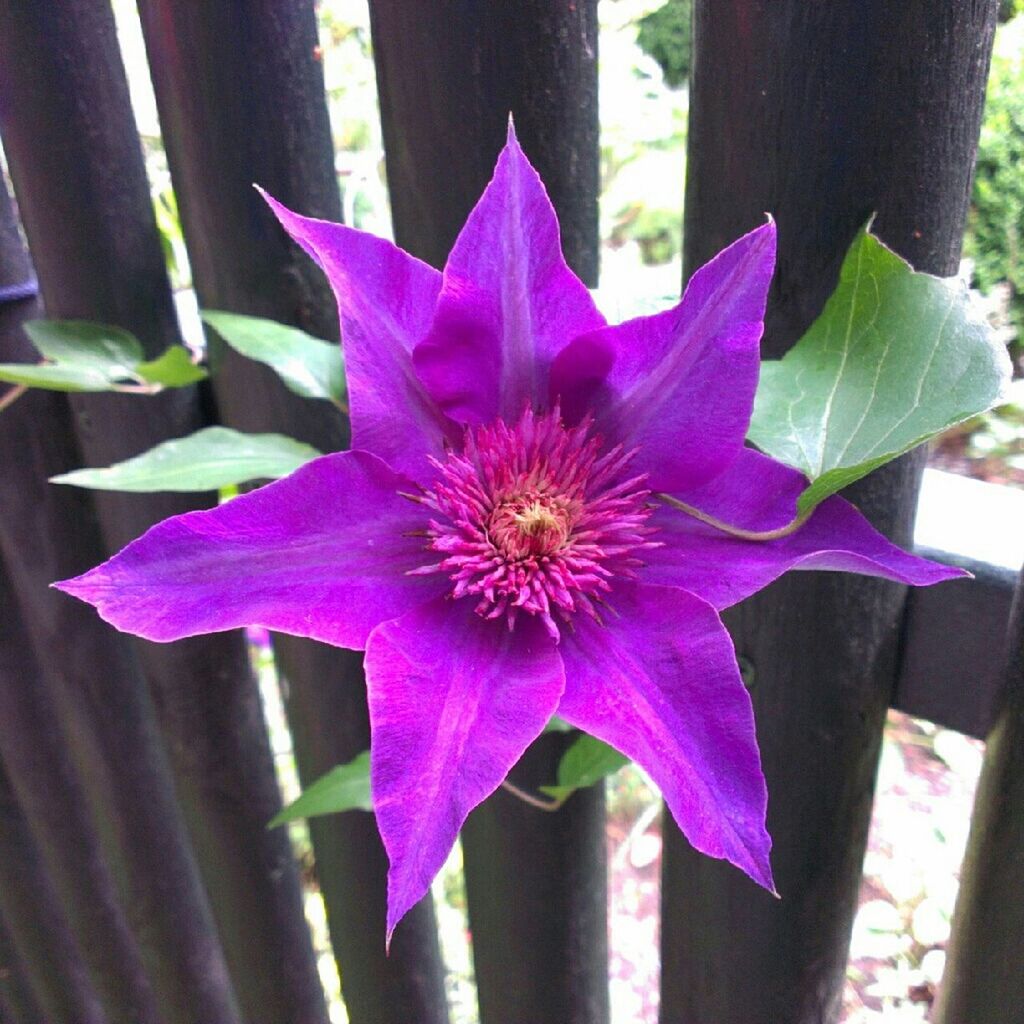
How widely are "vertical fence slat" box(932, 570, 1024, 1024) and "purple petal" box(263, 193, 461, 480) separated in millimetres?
323

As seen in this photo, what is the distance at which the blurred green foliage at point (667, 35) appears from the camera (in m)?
1.50

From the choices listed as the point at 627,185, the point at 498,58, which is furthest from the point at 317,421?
the point at 627,185

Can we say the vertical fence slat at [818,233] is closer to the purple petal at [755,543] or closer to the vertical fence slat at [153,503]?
the purple petal at [755,543]

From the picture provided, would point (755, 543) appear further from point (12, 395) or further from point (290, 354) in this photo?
A: point (12, 395)

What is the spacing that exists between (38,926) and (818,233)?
1333 millimetres

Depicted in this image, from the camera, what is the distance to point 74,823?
1.14 meters

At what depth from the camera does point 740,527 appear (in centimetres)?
39

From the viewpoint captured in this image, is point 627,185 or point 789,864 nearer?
point 789,864

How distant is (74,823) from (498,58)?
1.04 meters

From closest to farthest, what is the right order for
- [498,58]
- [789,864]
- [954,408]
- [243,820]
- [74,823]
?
[954,408] < [498,58] < [789,864] < [243,820] < [74,823]

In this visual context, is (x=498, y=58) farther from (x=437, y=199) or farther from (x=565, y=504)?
(x=565, y=504)

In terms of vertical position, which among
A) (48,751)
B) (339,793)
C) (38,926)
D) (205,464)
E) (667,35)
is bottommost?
(38,926)

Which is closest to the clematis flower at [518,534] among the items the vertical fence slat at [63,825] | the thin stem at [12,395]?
the thin stem at [12,395]

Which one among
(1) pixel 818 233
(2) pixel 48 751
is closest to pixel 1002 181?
(1) pixel 818 233
